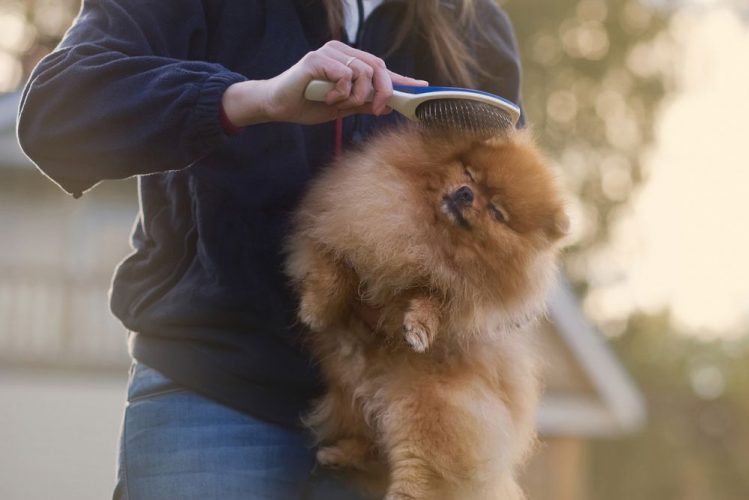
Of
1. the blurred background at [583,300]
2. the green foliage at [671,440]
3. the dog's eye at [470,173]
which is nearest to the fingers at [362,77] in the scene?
the dog's eye at [470,173]

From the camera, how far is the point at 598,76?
2331 centimetres

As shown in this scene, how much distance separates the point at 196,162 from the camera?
7.91ft

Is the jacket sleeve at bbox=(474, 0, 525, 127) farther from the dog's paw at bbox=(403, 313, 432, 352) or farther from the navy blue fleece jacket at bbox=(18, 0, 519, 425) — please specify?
the dog's paw at bbox=(403, 313, 432, 352)

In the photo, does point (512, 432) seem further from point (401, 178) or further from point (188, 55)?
point (188, 55)

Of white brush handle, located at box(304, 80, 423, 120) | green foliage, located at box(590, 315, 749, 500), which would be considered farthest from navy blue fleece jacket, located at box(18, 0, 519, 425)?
green foliage, located at box(590, 315, 749, 500)

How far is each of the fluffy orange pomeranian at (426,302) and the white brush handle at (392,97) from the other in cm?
40

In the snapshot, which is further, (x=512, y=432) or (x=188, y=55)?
(x=512, y=432)

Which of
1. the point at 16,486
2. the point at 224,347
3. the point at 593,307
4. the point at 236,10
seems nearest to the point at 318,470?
the point at 224,347

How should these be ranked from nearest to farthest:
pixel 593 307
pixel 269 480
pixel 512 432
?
pixel 269 480
pixel 512 432
pixel 593 307

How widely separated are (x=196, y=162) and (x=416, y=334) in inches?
23.8

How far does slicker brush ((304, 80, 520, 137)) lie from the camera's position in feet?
7.44

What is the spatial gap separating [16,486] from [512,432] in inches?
468

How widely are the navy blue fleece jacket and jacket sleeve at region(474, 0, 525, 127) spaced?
291mm

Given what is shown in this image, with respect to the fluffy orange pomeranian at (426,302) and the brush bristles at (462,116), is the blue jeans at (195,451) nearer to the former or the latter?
the fluffy orange pomeranian at (426,302)
